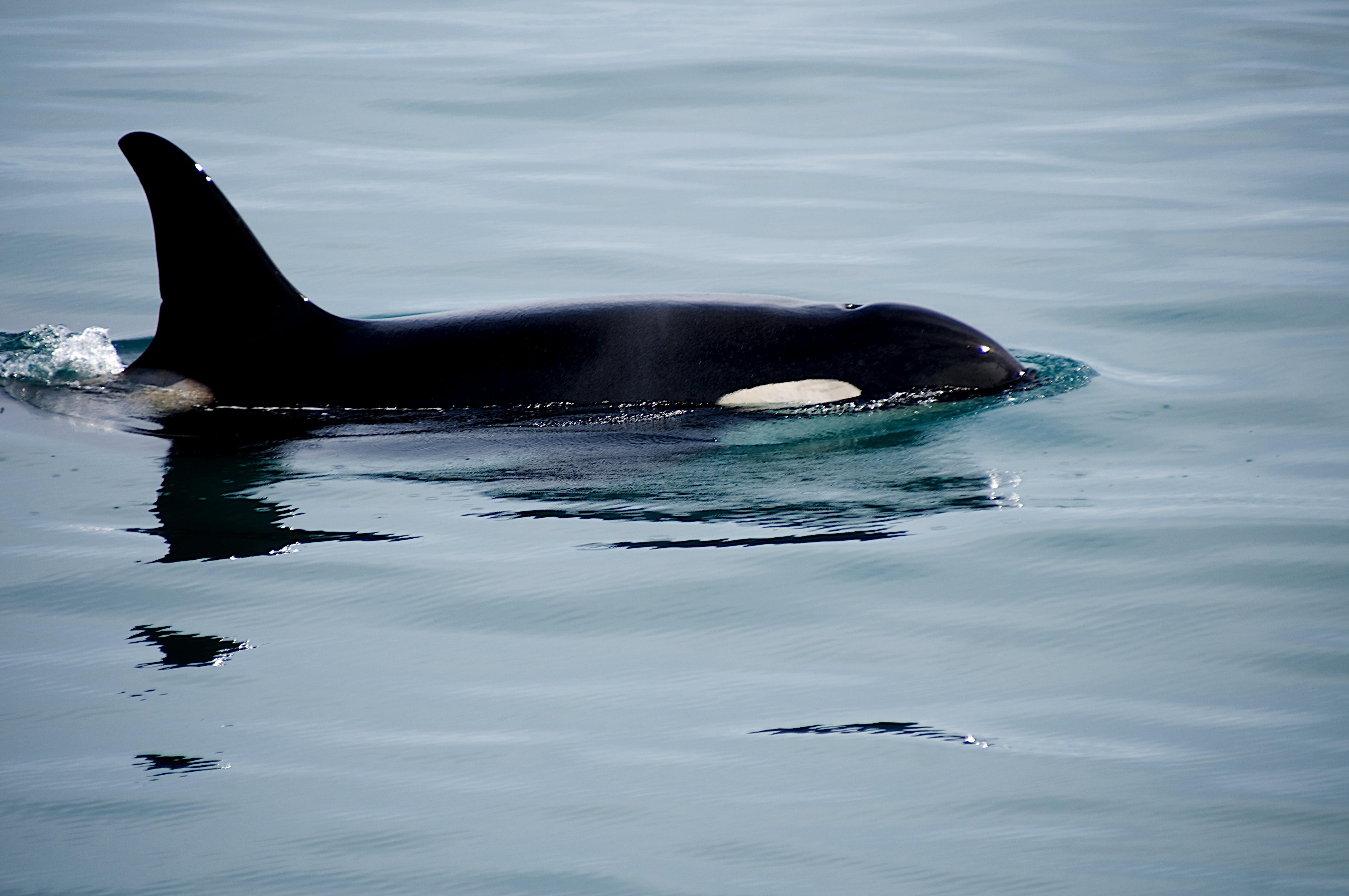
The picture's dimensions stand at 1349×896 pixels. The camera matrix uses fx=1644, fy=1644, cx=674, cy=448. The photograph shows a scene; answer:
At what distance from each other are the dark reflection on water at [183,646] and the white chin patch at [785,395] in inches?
126

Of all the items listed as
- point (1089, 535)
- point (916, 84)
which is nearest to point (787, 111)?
point (916, 84)

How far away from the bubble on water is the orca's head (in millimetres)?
4134

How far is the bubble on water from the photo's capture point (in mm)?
9008

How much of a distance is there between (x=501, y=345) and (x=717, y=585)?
264 centimetres

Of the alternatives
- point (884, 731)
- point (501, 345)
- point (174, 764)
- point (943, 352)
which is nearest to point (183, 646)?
point (174, 764)

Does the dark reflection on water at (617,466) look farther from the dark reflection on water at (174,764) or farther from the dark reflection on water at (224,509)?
the dark reflection on water at (174,764)

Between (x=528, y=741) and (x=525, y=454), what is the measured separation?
116 inches

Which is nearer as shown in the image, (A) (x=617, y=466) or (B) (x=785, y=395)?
(A) (x=617, y=466)

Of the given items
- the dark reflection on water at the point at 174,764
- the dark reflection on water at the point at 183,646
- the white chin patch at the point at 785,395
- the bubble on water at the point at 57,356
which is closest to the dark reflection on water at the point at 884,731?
the dark reflection on water at the point at 174,764

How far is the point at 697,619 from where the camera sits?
5449 millimetres

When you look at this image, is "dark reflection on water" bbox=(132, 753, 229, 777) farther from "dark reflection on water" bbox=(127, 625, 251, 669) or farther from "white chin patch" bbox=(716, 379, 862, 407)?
"white chin patch" bbox=(716, 379, 862, 407)

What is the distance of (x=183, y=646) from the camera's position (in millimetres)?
5191

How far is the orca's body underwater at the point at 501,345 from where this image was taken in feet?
25.9

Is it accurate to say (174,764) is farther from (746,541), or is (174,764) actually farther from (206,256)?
(206,256)
